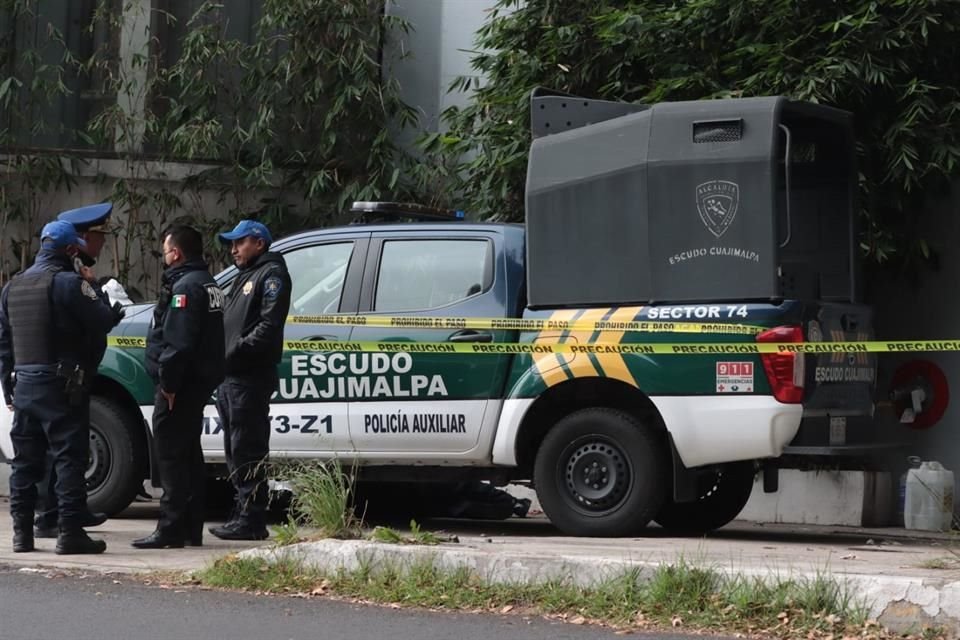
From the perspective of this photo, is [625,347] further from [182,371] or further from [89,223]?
[89,223]

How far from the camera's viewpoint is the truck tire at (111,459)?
946 cm

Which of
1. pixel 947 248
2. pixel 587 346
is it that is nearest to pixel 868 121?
pixel 947 248

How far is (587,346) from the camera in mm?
8609

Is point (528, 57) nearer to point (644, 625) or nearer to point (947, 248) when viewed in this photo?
point (947, 248)

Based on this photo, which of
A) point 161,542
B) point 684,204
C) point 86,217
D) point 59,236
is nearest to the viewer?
point 59,236

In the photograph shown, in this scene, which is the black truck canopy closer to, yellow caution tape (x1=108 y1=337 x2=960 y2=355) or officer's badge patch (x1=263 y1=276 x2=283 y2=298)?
yellow caution tape (x1=108 y1=337 x2=960 y2=355)

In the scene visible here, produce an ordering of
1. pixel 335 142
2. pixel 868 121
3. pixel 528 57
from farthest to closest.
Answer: pixel 335 142 → pixel 528 57 → pixel 868 121

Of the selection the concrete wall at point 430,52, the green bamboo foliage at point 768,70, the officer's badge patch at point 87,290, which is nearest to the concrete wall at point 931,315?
the green bamboo foliage at point 768,70

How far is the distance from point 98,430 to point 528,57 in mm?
4714

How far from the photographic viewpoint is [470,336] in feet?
29.3

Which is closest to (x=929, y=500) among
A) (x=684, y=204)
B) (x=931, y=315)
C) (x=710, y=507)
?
(x=931, y=315)

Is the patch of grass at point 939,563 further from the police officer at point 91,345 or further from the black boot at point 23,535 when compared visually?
the black boot at point 23,535

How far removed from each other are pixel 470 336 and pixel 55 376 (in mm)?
2251

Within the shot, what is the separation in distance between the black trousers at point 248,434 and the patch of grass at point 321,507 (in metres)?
0.53
